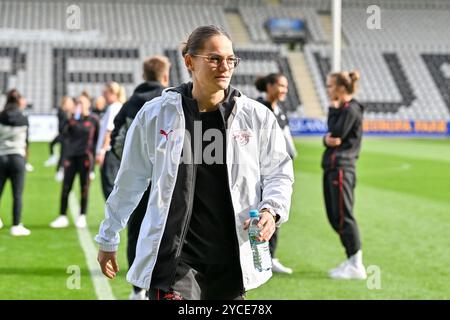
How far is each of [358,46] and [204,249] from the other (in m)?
46.1

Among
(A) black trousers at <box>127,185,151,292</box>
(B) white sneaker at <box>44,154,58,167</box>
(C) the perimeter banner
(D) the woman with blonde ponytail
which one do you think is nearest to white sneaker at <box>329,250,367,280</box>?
(A) black trousers at <box>127,185,151,292</box>

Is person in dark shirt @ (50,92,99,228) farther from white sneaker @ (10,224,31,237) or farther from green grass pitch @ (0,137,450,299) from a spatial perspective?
white sneaker @ (10,224,31,237)

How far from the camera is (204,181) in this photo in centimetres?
381

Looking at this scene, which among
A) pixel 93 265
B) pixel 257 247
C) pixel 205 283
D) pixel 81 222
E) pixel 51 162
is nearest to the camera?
pixel 257 247

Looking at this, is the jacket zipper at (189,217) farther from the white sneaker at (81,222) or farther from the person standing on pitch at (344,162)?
the white sneaker at (81,222)

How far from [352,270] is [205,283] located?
4.71 m

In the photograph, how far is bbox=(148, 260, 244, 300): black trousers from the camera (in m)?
3.79

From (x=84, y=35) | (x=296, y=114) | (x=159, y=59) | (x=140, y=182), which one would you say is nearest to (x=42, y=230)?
(x=159, y=59)

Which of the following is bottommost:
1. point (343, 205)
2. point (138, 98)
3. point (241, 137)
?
point (343, 205)

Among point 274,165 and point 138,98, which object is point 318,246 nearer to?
point 138,98

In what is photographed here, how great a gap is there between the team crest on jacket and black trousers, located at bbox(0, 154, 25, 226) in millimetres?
7664

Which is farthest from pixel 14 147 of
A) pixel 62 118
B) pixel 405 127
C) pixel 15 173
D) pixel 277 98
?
pixel 405 127

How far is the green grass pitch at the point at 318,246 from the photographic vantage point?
25.2 ft
